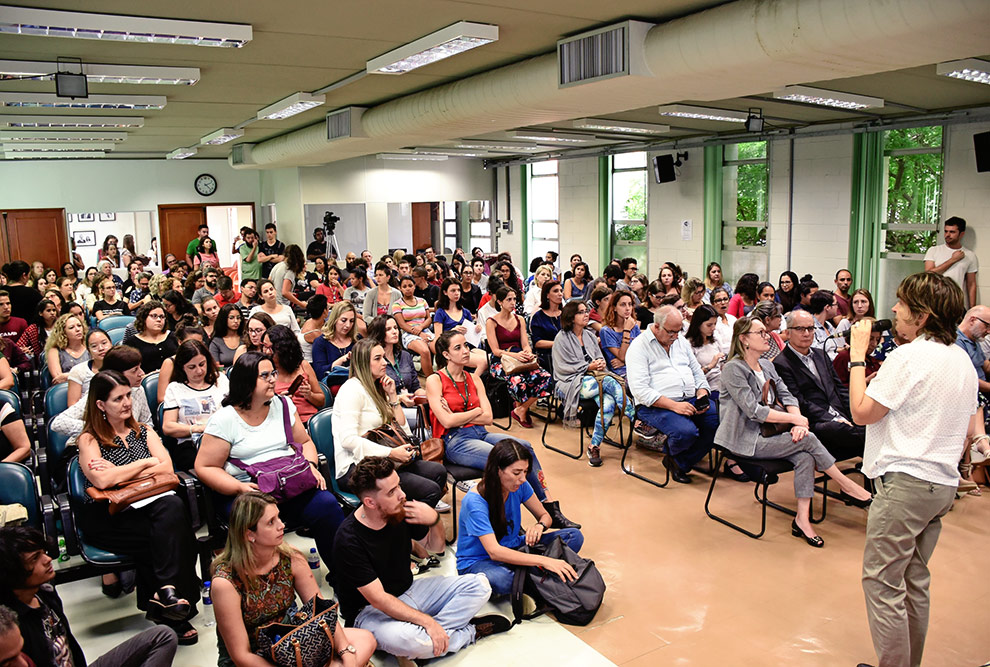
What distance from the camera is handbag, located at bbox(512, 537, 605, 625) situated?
3701 millimetres

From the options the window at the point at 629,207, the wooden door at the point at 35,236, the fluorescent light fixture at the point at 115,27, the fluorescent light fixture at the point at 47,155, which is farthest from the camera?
the wooden door at the point at 35,236

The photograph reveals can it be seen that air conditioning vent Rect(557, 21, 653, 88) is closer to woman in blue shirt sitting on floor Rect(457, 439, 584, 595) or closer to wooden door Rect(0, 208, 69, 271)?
woman in blue shirt sitting on floor Rect(457, 439, 584, 595)

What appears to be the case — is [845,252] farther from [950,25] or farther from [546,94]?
[950,25]

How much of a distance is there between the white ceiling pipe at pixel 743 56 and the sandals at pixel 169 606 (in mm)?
4049

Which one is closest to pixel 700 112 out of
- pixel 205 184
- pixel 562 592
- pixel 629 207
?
pixel 629 207

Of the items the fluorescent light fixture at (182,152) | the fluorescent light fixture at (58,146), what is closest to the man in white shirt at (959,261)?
the fluorescent light fixture at (182,152)

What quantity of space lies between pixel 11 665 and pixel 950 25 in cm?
449

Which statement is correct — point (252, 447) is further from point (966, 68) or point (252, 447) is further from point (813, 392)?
point (966, 68)

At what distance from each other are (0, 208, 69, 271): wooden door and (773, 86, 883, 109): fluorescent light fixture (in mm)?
13510

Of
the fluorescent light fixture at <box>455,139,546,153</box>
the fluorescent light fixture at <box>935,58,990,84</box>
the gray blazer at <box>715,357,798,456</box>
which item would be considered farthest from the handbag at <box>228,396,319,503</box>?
the fluorescent light fixture at <box>455,139,546,153</box>

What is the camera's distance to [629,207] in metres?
14.2

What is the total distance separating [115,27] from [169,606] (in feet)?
10.7

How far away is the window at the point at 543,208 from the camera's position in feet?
52.4

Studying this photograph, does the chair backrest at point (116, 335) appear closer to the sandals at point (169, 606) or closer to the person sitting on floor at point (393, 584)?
the sandals at point (169, 606)
